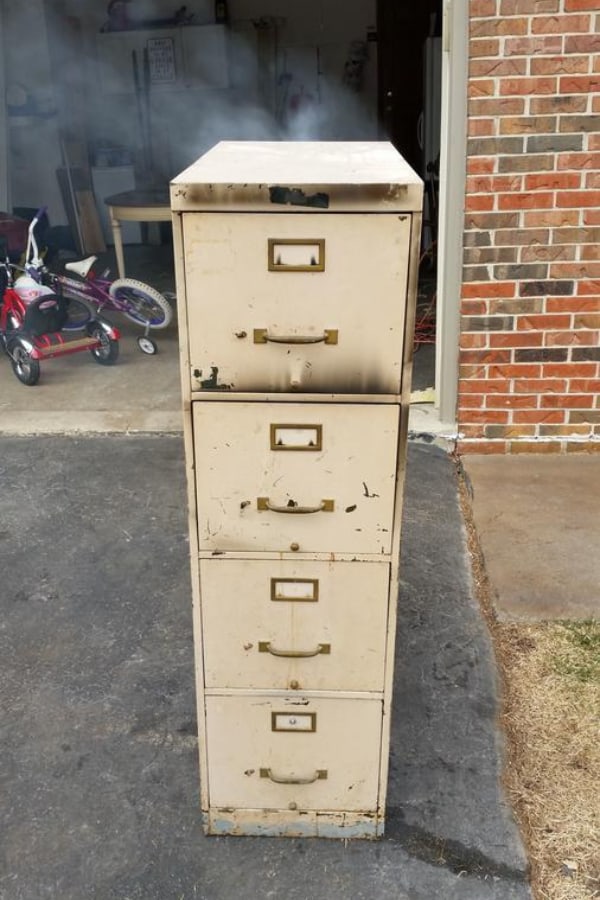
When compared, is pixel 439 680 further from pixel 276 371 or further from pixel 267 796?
pixel 276 371

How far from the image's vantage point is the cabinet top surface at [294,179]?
178 centimetres

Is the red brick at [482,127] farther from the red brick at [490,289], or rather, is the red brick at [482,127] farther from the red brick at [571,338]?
the red brick at [571,338]

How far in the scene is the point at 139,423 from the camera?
204 inches

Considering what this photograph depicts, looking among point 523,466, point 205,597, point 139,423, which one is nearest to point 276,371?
point 205,597

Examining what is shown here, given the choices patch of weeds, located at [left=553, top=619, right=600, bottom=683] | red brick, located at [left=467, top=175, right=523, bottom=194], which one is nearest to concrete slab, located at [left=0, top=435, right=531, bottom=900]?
patch of weeds, located at [left=553, top=619, right=600, bottom=683]

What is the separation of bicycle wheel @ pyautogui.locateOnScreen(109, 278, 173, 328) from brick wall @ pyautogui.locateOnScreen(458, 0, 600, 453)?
107 inches

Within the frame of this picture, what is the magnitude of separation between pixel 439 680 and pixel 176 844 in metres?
1.06

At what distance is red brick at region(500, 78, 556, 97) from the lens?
13.3 ft

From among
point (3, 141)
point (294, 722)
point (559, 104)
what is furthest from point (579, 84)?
point (3, 141)

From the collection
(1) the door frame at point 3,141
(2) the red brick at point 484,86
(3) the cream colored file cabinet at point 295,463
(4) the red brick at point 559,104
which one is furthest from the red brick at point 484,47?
(1) the door frame at point 3,141

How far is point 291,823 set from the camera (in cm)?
240

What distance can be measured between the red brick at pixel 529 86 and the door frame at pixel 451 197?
188 mm

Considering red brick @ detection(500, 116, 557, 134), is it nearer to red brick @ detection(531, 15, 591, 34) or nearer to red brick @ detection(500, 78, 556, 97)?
red brick @ detection(500, 78, 556, 97)

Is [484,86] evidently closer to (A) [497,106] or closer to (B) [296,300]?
(A) [497,106]
